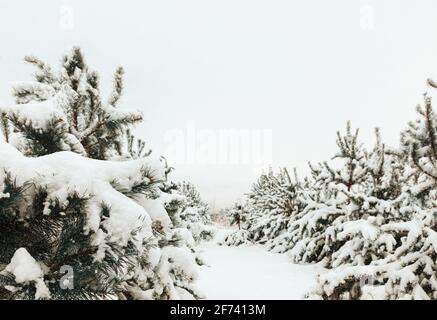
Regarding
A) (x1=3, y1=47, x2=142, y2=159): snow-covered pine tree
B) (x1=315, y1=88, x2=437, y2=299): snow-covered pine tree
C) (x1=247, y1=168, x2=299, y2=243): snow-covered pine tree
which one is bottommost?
(x1=247, y1=168, x2=299, y2=243): snow-covered pine tree

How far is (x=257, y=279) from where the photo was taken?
9406mm

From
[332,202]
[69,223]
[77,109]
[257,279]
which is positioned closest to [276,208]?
[332,202]

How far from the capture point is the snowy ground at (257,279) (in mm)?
7747

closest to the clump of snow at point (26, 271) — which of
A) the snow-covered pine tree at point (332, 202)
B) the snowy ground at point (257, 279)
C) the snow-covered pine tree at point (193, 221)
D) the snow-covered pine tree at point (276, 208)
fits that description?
the snow-covered pine tree at point (193, 221)

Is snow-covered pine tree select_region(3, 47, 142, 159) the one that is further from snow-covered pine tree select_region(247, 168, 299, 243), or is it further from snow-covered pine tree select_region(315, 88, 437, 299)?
snow-covered pine tree select_region(247, 168, 299, 243)

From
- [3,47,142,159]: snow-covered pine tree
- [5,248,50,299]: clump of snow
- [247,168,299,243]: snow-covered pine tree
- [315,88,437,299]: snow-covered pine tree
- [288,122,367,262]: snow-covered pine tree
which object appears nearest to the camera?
[5,248,50,299]: clump of snow

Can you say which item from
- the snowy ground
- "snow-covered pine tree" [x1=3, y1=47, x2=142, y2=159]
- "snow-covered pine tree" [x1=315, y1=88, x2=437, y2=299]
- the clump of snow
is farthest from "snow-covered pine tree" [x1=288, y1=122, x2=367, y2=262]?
the clump of snow

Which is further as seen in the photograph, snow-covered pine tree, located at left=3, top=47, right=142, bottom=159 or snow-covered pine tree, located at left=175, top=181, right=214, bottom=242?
snow-covered pine tree, located at left=175, top=181, right=214, bottom=242

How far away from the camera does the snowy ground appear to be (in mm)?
7747
